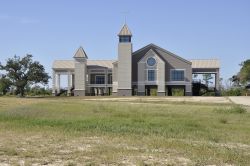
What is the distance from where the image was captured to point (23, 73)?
9288 centimetres

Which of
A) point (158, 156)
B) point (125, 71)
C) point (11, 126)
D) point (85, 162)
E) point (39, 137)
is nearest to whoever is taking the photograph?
point (85, 162)

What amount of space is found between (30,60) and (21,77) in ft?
12.5

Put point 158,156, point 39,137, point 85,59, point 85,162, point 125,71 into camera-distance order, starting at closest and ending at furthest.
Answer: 1. point 85,162
2. point 158,156
3. point 39,137
4. point 125,71
5. point 85,59

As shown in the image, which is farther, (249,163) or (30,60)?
(30,60)

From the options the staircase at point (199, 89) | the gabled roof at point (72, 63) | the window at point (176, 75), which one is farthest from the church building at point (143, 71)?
the gabled roof at point (72, 63)

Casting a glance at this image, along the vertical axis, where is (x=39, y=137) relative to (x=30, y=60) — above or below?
below

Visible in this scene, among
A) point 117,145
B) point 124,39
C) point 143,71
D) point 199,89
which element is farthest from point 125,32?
point 117,145

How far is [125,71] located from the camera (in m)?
84.2

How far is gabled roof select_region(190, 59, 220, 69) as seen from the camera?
90.7 m

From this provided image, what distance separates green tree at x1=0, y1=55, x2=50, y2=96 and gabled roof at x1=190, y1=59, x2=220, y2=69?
29515mm

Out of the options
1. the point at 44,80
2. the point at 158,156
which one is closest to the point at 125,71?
the point at 44,80

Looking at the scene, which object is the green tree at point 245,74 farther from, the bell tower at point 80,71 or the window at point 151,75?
the bell tower at point 80,71

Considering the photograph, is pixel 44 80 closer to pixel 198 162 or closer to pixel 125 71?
pixel 125 71

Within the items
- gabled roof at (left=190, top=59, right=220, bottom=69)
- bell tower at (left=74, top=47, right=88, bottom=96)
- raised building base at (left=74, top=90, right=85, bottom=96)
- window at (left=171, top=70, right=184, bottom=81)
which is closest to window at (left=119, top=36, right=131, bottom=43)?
bell tower at (left=74, top=47, right=88, bottom=96)
